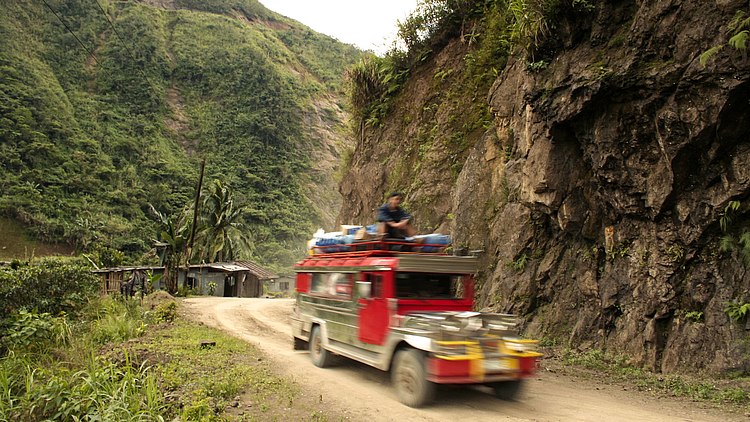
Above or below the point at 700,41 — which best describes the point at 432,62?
above

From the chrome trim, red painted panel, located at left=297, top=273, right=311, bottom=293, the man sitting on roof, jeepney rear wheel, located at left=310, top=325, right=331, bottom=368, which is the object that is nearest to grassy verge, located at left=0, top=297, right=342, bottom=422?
jeepney rear wheel, located at left=310, top=325, right=331, bottom=368

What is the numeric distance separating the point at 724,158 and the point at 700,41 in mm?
2270

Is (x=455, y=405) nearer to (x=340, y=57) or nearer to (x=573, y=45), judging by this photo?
(x=573, y=45)

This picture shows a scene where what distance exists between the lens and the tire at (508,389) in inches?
276

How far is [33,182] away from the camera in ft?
175

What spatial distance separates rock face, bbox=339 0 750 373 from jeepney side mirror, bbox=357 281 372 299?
5.51 m

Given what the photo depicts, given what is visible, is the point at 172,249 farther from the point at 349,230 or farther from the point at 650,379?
the point at 650,379

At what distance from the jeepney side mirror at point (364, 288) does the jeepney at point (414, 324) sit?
2cm

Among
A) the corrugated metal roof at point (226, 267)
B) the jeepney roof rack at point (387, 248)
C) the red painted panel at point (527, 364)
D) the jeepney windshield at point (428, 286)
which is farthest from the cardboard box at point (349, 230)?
the corrugated metal roof at point (226, 267)

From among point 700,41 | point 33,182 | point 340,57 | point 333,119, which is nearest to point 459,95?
point 700,41

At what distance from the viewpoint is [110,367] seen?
803 centimetres

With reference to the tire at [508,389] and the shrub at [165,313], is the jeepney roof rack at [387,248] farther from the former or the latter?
the shrub at [165,313]

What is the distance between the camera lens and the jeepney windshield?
7.66m

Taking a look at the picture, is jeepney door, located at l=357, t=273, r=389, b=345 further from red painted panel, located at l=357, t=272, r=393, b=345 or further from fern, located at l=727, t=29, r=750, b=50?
fern, located at l=727, t=29, r=750, b=50
